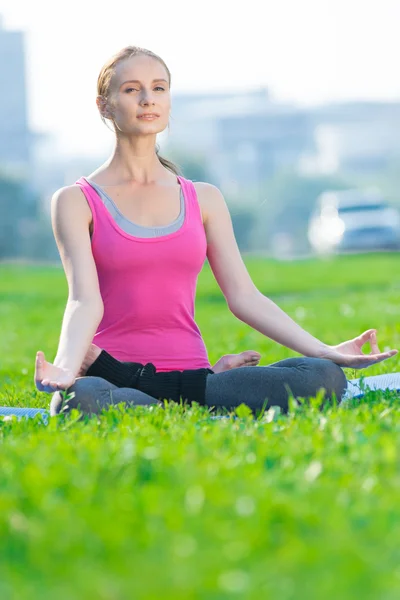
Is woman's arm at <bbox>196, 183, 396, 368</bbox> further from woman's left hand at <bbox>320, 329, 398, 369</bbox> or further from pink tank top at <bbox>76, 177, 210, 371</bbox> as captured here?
pink tank top at <bbox>76, 177, 210, 371</bbox>

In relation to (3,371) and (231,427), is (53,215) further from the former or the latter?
(3,371)

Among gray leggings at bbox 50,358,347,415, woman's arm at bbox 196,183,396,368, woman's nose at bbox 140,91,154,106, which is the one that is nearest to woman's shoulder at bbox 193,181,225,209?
woman's arm at bbox 196,183,396,368

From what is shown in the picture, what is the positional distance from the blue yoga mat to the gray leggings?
0.56 feet

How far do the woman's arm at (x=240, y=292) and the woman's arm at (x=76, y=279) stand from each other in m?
0.54

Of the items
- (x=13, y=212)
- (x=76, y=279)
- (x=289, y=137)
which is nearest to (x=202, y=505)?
(x=76, y=279)

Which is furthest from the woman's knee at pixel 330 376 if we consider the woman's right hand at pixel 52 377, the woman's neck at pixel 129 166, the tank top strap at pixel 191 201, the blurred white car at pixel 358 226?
the blurred white car at pixel 358 226

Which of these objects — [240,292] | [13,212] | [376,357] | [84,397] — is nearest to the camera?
[84,397]

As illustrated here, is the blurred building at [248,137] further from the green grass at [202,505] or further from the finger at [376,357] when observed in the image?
the green grass at [202,505]

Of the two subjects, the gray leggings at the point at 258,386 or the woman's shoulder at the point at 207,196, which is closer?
the gray leggings at the point at 258,386

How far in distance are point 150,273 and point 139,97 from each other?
0.68 m

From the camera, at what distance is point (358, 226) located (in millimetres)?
36781

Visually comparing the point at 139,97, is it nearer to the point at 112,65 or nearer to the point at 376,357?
the point at 112,65

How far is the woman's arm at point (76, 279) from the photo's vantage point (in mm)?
4480

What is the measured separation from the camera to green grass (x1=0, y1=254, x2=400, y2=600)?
2.31m
